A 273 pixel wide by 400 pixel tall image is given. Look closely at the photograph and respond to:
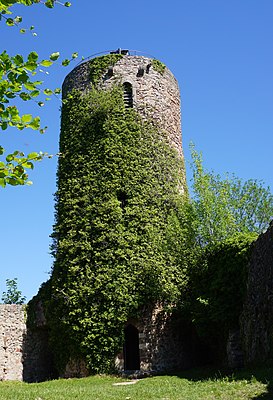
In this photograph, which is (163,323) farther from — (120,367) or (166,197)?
(166,197)

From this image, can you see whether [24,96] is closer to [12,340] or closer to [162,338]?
[162,338]

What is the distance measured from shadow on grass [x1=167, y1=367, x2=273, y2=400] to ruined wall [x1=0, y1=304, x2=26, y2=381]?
829 cm

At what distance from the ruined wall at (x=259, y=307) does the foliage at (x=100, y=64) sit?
1154cm

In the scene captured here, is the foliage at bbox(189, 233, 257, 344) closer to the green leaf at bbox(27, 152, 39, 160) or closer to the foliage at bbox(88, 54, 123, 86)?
the foliage at bbox(88, 54, 123, 86)

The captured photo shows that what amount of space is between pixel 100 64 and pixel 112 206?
737 centimetres

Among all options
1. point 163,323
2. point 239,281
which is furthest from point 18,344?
point 239,281

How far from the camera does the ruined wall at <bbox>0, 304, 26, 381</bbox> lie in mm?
19594

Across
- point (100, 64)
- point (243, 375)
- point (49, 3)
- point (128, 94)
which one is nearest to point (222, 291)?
point (243, 375)

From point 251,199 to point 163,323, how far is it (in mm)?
7553

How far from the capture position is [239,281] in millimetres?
15180

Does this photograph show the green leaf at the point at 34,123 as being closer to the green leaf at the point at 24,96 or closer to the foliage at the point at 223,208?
the green leaf at the point at 24,96

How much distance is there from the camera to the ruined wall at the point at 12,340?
1959 centimetres

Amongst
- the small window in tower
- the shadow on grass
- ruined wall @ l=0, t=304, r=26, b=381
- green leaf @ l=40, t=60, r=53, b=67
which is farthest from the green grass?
the small window in tower

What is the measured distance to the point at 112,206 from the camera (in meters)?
18.9
